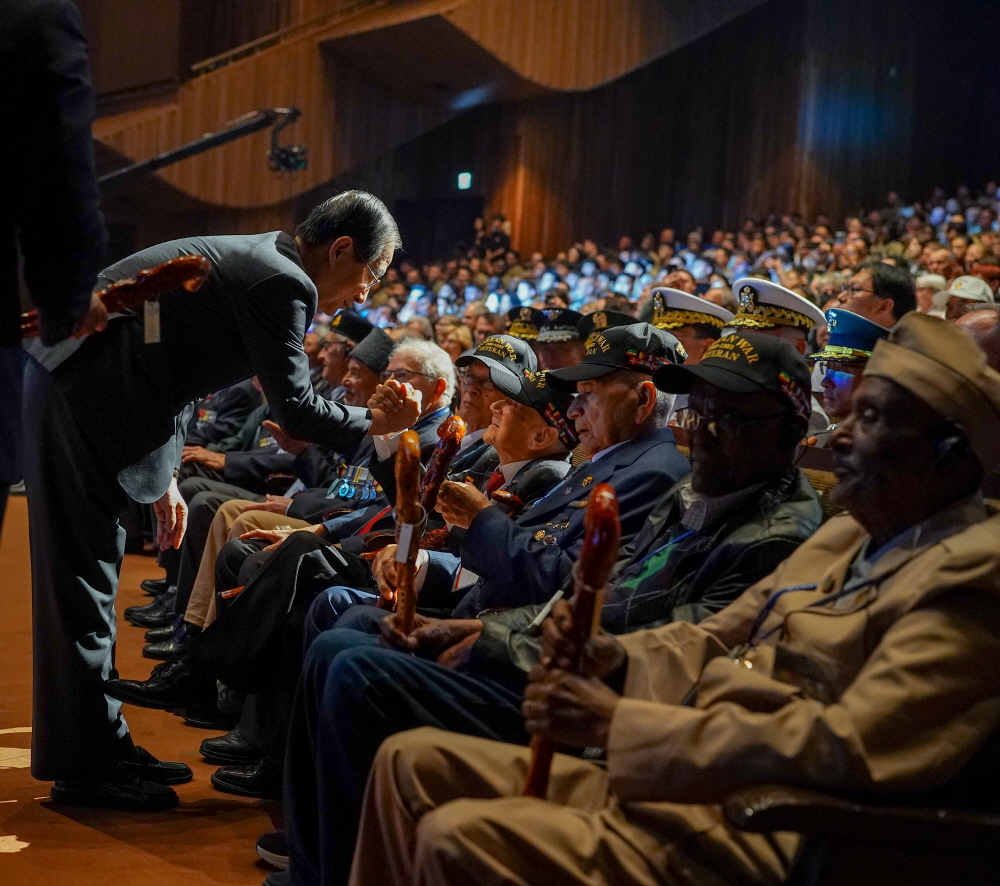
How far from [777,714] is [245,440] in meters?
4.23

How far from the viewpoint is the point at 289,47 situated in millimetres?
13367

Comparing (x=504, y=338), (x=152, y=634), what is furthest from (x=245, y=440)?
(x=504, y=338)

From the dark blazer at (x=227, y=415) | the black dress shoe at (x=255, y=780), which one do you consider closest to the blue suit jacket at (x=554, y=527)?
Result: the black dress shoe at (x=255, y=780)

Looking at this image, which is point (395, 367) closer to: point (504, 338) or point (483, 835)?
point (504, 338)

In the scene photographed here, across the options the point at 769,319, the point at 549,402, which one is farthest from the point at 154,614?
the point at 769,319

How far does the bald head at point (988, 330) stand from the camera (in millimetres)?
2957

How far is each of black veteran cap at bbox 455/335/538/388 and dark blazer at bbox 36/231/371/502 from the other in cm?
70

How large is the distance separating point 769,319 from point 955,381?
2.54 metres

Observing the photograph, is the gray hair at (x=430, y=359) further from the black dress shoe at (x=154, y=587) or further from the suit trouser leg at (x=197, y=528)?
the black dress shoe at (x=154, y=587)

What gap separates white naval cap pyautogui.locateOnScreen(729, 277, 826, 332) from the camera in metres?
3.87

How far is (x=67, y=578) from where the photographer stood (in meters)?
2.42

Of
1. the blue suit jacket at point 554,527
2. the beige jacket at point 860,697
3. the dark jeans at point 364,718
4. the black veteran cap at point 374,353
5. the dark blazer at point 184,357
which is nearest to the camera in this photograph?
the beige jacket at point 860,697

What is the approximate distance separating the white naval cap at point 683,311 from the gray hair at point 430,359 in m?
0.92

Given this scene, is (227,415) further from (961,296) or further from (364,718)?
(364,718)
